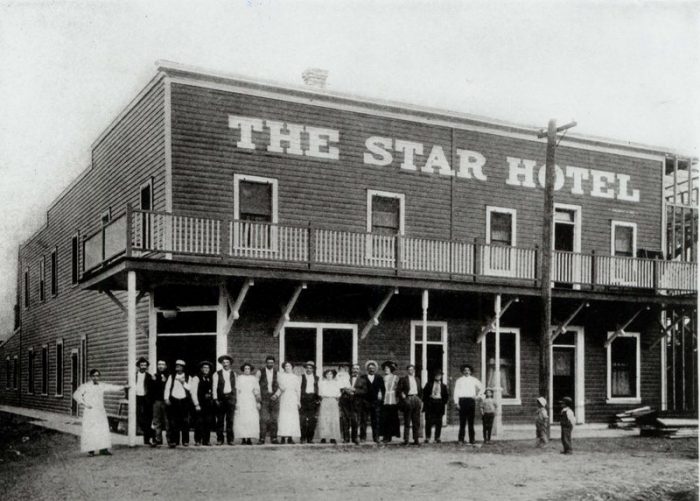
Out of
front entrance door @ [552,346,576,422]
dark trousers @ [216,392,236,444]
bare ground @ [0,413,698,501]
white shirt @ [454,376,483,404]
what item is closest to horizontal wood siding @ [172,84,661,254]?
front entrance door @ [552,346,576,422]

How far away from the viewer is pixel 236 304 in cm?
1766

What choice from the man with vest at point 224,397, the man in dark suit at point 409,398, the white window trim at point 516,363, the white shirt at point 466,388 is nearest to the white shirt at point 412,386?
the man in dark suit at point 409,398

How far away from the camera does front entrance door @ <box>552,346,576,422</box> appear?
23.0m

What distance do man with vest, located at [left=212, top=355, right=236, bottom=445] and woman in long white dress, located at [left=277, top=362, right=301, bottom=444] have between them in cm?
92

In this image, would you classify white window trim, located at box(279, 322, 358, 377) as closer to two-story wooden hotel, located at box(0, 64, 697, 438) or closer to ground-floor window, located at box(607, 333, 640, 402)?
two-story wooden hotel, located at box(0, 64, 697, 438)

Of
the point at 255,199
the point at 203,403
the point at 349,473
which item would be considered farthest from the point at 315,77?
the point at 349,473

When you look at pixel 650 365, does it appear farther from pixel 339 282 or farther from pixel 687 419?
pixel 339 282

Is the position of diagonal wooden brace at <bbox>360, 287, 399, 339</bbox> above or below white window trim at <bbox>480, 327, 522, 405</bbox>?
above

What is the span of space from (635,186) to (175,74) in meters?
13.1

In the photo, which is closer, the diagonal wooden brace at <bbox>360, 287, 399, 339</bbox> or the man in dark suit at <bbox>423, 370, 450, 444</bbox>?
the man in dark suit at <bbox>423, 370, 450, 444</bbox>

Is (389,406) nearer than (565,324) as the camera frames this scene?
Yes

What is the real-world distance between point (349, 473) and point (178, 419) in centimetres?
416

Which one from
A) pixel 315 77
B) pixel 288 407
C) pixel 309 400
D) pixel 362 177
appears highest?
pixel 315 77

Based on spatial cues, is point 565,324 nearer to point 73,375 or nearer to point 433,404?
point 433,404
